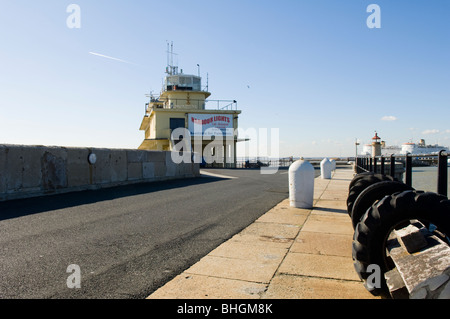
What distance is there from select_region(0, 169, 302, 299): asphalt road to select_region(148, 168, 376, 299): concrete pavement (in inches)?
11.6

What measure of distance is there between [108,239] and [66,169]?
710 centimetres

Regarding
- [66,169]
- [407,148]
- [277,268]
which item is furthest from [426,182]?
[407,148]

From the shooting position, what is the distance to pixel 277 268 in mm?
4320

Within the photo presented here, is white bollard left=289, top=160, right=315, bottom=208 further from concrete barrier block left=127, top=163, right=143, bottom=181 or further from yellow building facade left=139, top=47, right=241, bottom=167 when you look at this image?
yellow building facade left=139, top=47, right=241, bottom=167

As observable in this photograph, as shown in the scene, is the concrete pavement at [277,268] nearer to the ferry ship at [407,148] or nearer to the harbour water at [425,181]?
the harbour water at [425,181]

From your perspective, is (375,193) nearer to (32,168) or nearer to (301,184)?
(301,184)

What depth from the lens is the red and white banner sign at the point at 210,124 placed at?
133 ft

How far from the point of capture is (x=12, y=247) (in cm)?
513

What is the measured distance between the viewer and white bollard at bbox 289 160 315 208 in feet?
29.9

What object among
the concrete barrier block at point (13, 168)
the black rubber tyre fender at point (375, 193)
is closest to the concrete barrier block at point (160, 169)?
the concrete barrier block at point (13, 168)

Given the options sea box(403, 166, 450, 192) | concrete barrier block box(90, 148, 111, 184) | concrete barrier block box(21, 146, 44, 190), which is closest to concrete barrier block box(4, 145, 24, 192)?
concrete barrier block box(21, 146, 44, 190)
